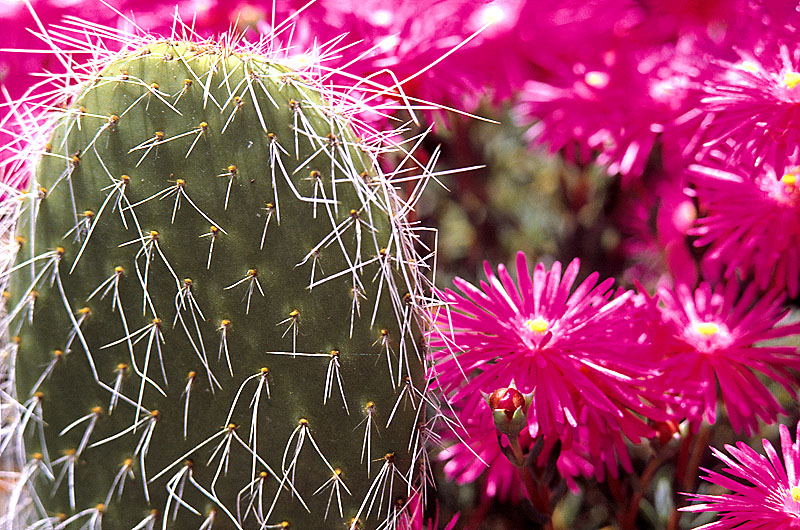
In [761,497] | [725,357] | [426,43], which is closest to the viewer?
[761,497]

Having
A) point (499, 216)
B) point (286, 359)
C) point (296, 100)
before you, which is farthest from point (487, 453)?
point (499, 216)

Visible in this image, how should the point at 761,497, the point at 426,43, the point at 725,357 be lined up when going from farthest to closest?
the point at 426,43 < the point at 725,357 < the point at 761,497

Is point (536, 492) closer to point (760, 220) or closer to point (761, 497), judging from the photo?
point (761, 497)

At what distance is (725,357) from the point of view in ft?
2.08

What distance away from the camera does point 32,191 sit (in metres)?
0.53

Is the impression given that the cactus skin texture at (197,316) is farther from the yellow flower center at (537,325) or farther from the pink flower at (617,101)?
the pink flower at (617,101)

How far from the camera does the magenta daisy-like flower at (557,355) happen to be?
0.56 metres

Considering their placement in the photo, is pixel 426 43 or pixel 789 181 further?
pixel 426 43

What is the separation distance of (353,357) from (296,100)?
18 centimetres

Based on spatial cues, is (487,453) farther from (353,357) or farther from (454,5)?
(454,5)

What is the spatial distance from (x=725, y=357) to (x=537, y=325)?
0.18 meters

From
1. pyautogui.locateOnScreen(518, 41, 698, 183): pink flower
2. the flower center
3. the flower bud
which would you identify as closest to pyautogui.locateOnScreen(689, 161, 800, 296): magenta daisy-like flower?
the flower center

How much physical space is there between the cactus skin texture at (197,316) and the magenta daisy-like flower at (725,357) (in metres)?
0.24

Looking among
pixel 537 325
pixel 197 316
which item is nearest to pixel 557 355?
pixel 537 325
